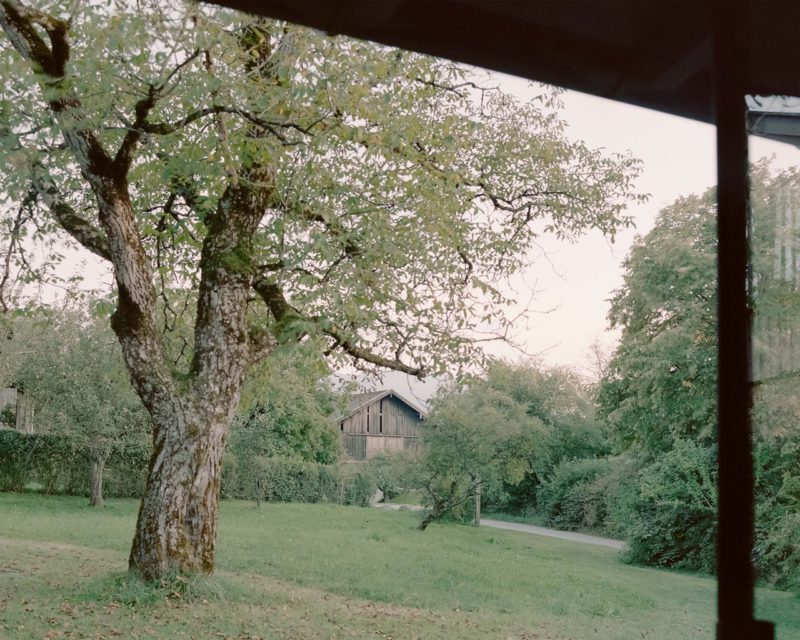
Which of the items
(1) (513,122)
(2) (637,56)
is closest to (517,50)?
(2) (637,56)

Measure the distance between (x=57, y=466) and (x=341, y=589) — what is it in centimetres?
1103

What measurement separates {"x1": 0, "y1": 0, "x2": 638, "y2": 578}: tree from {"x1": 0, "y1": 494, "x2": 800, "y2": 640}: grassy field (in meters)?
0.63

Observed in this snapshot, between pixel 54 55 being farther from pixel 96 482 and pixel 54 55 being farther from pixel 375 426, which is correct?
pixel 375 426

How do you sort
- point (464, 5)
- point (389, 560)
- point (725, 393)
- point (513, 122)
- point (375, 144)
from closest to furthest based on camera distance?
point (725, 393), point (464, 5), point (375, 144), point (513, 122), point (389, 560)

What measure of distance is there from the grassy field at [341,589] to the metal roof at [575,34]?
3003mm

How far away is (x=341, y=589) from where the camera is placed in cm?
785

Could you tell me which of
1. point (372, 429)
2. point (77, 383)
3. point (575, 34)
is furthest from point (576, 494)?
point (575, 34)

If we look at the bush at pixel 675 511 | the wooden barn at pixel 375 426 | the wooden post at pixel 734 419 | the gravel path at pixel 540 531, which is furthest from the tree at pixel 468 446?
the wooden barn at pixel 375 426

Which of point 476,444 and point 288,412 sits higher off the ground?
point 288,412

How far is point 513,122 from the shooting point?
8094 millimetres

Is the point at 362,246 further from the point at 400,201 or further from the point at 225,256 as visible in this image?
the point at 225,256

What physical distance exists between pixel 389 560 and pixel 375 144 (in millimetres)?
6392

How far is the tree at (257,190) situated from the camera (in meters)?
4.99

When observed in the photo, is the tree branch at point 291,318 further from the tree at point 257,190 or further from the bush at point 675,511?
the bush at point 675,511
